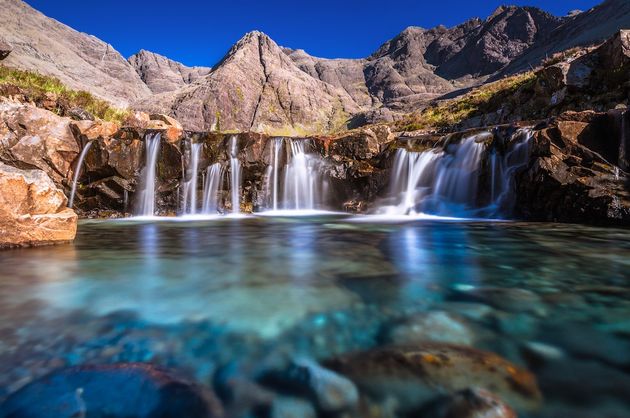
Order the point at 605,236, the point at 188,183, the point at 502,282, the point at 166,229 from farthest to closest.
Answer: the point at 188,183, the point at 166,229, the point at 605,236, the point at 502,282

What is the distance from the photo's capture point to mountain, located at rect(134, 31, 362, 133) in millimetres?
62625

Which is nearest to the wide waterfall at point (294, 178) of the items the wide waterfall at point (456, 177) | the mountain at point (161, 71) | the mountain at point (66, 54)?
the wide waterfall at point (456, 177)

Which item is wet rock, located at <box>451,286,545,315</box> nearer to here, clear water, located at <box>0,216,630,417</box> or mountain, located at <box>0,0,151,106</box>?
clear water, located at <box>0,216,630,417</box>

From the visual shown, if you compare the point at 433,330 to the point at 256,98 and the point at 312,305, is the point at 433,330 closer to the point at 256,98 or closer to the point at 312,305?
the point at 312,305

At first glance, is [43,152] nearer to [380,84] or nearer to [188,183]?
[188,183]

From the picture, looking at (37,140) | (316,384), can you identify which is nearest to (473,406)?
(316,384)

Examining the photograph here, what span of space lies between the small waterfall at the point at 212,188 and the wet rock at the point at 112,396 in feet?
37.2

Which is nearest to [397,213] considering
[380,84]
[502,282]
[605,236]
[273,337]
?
[605,236]

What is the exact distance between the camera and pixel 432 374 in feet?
5.60

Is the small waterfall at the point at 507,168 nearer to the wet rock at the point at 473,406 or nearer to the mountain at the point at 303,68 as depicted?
the wet rock at the point at 473,406

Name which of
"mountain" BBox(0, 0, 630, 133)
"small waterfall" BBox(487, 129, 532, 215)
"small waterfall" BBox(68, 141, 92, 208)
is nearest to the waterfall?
"small waterfall" BBox(68, 141, 92, 208)

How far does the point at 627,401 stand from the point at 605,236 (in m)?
6.01

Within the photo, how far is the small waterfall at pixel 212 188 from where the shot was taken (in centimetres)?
1284

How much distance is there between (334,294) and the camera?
10.5ft
